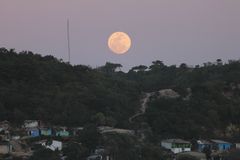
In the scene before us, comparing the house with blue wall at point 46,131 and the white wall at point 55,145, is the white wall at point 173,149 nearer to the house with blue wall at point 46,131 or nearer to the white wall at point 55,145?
the white wall at point 55,145

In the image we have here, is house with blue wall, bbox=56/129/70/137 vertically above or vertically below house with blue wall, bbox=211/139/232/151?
above

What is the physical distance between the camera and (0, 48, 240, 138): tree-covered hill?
32.3m

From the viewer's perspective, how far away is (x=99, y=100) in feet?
118

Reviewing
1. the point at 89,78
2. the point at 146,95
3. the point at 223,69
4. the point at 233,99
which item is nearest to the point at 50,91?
the point at 89,78

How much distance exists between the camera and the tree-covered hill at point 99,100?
106ft

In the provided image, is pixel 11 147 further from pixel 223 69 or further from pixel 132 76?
pixel 132 76

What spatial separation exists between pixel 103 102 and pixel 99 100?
14.0 inches

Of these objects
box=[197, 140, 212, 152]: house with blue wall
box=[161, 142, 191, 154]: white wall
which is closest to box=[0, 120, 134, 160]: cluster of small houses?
box=[161, 142, 191, 154]: white wall

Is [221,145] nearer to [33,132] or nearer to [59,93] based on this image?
[33,132]

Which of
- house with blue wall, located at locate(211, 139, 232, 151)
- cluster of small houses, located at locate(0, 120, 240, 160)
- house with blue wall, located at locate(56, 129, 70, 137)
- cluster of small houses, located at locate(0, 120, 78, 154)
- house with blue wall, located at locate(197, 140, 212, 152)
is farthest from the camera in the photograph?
house with blue wall, located at locate(211, 139, 232, 151)

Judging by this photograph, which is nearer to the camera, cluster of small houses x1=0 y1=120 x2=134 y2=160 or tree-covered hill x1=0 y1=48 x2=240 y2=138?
cluster of small houses x1=0 y1=120 x2=134 y2=160

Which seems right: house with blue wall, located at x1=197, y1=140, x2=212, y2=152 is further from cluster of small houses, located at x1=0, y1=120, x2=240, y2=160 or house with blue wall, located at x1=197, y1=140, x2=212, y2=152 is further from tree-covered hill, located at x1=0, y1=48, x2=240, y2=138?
tree-covered hill, located at x1=0, y1=48, x2=240, y2=138

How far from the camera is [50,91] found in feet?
119

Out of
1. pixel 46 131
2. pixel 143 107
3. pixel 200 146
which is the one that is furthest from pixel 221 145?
pixel 46 131
